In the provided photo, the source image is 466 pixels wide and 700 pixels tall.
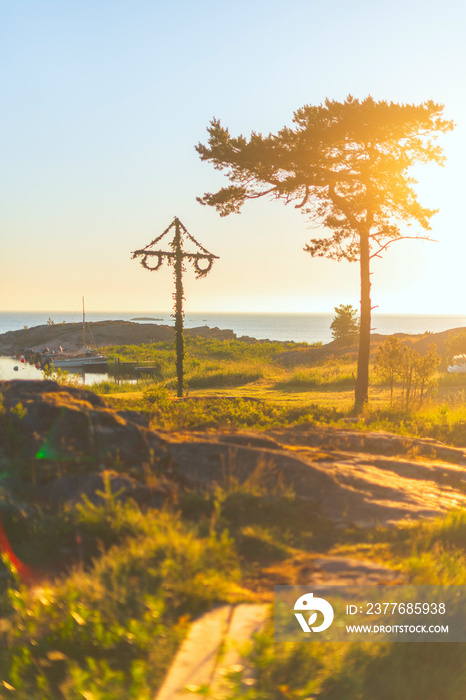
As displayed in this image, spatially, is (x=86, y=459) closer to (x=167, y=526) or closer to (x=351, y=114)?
(x=167, y=526)

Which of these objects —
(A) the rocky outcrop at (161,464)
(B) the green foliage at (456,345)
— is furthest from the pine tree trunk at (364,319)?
(B) the green foliage at (456,345)

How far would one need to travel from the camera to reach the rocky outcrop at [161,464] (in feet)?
17.3

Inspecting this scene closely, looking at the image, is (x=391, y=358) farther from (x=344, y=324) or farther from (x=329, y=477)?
(x=344, y=324)

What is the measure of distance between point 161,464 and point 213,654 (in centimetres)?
246

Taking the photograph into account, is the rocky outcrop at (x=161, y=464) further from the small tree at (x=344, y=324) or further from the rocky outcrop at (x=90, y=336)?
the rocky outcrop at (x=90, y=336)

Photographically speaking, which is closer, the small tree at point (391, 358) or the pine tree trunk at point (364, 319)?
the small tree at point (391, 358)

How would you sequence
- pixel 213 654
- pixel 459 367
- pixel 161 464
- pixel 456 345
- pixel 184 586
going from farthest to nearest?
pixel 456 345 → pixel 459 367 → pixel 161 464 → pixel 184 586 → pixel 213 654

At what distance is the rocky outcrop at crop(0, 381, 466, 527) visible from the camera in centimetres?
527

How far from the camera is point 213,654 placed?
331 cm

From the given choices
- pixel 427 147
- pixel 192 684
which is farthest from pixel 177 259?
pixel 192 684

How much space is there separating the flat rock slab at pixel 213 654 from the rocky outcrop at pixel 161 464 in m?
A: 1.58

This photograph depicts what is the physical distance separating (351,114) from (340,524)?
1328 centimetres

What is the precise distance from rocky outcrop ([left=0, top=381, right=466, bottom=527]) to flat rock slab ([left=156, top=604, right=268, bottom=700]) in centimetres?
158

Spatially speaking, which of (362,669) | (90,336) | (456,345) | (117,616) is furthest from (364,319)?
(90,336)
